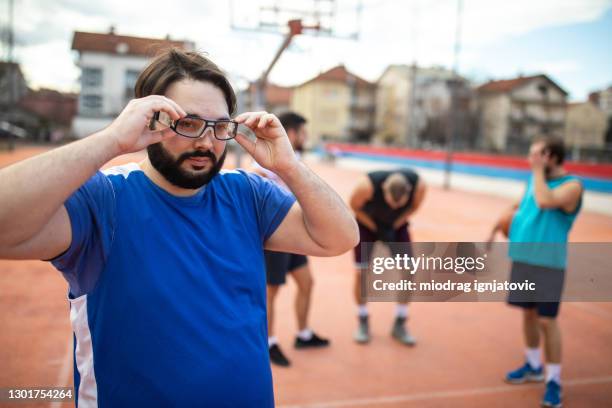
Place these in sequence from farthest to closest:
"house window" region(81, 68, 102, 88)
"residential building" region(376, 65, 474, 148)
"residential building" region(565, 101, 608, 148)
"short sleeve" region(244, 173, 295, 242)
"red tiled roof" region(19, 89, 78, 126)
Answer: "residential building" region(376, 65, 474, 148)
"red tiled roof" region(19, 89, 78, 126)
"house window" region(81, 68, 102, 88)
"residential building" region(565, 101, 608, 148)
"short sleeve" region(244, 173, 295, 242)

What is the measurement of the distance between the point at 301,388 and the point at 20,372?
2.47 metres

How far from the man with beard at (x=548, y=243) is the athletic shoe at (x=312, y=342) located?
1950 mm

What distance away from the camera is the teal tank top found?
3.56m

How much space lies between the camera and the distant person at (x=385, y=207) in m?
4.41

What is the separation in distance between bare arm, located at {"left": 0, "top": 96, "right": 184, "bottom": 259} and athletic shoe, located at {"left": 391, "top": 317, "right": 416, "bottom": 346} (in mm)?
4041

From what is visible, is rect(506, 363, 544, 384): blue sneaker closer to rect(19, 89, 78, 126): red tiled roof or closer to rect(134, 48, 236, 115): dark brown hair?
rect(134, 48, 236, 115): dark brown hair

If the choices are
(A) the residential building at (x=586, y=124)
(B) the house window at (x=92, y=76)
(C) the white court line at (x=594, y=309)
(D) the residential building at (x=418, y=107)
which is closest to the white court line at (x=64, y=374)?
(C) the white court line at (x=594, y=309)

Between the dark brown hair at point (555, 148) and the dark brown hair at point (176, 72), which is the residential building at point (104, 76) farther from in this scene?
the dark brown hair at point (176, 72)

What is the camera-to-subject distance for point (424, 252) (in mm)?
2738

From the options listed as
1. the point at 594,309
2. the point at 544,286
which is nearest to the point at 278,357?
the point at 544,286

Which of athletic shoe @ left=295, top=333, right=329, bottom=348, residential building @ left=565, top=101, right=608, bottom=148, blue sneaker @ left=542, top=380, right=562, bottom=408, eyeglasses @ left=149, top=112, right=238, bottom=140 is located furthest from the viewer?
residential building @ left=565, top=101, right=608, bottom=148

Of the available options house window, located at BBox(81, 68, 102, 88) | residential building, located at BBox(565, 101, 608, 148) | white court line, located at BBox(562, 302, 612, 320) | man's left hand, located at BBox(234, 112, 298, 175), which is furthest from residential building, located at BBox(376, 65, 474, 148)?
man's left hand, located at BBox(234, 112, 298, 175)

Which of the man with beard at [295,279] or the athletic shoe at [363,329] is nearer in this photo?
the man with beard at [295,279]

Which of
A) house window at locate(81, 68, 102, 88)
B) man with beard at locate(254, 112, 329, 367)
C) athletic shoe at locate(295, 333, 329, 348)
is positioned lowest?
athletic shoe at locate(295, 333, 329, 348)
